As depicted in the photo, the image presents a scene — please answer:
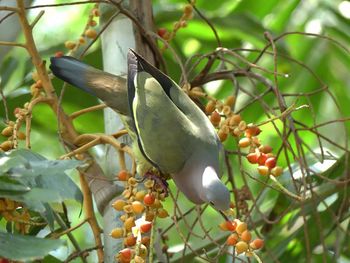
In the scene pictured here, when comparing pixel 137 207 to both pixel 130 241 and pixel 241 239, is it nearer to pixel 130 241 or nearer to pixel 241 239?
pixel 130 241

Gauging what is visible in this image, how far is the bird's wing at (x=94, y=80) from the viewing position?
1963 mm

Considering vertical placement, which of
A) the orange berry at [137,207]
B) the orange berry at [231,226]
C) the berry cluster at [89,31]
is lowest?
the orange berry at [231,226]

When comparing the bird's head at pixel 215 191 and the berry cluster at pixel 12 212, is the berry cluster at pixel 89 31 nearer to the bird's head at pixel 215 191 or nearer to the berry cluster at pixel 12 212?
the bird's head at pixel 215 191

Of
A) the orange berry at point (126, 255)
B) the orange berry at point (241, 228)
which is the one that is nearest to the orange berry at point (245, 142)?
the orange berry at point (241, 228)

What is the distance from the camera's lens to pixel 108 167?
1.97 metres

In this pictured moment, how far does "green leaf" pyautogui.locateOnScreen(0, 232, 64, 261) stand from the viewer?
1363mm

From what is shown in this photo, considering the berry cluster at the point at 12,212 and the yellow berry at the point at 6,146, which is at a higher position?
the yellow berry at the point at 6,146

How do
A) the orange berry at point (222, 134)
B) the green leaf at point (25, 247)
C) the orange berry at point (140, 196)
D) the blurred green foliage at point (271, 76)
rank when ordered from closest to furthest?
1. the green leaf at point (25, 247)
2. the orange berry at point (140, 196)
3. the orange berry at point (222, 134)
4. the blurred green foliage at point (271, 76)

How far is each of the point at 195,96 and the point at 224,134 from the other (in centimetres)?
21

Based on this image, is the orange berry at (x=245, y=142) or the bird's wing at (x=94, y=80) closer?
the orange berry at (x=245, y=142)

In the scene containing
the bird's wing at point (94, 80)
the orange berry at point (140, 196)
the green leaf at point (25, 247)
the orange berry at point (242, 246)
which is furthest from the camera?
the bird's wing at point (94, 80)

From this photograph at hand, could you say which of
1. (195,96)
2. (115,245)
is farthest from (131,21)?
(115,245)

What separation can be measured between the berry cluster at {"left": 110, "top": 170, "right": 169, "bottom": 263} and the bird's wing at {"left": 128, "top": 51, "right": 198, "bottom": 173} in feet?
0.55

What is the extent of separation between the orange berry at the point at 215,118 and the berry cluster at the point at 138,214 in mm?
215
